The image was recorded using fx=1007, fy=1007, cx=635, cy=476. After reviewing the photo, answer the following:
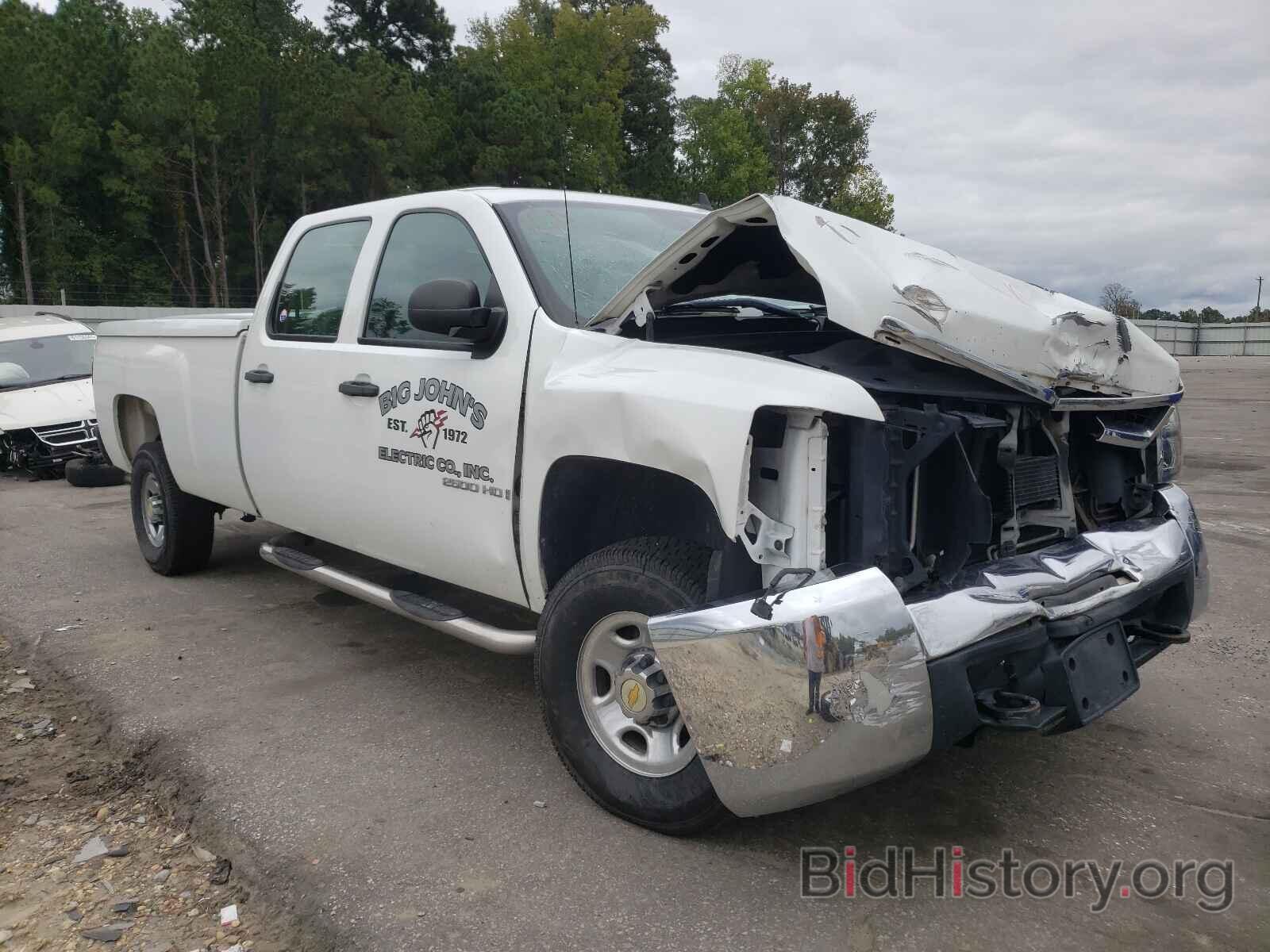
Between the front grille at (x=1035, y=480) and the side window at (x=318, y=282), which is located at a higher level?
the side window at (x=318, y=282)

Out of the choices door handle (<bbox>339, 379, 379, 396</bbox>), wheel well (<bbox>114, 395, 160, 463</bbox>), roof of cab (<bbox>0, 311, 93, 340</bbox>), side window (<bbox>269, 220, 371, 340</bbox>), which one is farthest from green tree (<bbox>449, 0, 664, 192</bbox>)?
door handle (<bbox>339, 379, 379, 396</bbox>)

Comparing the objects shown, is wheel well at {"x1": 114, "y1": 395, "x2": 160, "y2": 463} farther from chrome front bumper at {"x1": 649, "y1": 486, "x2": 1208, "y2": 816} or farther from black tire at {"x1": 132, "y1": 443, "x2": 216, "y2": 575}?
chrome front bumper at {"x1": 649, "y1": 486, "x2": 1208, "y2": 816}

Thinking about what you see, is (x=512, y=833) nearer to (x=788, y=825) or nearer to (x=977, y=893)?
(x=788, y=825)

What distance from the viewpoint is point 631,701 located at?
2.89 metres

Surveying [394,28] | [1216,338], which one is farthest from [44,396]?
[1216,338]

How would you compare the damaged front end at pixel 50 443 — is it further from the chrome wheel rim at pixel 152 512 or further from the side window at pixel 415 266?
the side window at pixel 415 266

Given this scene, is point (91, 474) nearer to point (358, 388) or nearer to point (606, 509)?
point (358, 388)

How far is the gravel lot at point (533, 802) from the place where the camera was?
2.54 m

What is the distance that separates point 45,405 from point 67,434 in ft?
1.72

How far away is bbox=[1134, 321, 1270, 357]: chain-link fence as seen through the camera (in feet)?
177

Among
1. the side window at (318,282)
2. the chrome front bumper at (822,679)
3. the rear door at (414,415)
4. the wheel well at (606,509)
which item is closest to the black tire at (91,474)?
the side window at (318,282)

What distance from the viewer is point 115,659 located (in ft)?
14.9

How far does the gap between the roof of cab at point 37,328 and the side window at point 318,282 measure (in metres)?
8.86

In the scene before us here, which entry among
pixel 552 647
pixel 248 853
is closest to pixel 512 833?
pixel 552 647
